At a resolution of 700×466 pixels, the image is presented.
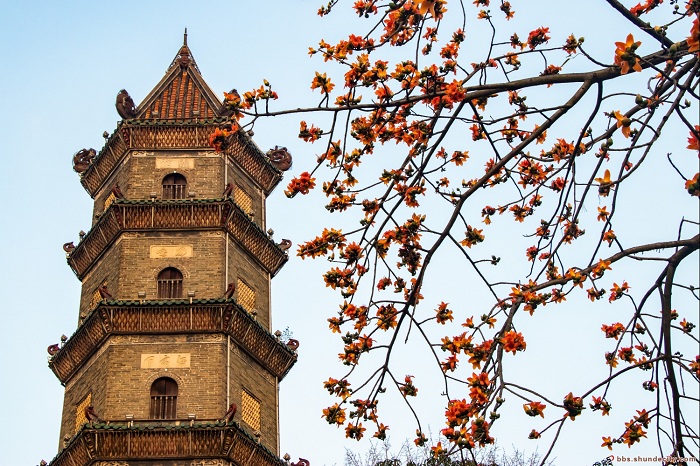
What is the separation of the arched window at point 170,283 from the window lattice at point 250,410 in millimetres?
2998

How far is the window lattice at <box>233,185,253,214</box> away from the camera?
103 ft

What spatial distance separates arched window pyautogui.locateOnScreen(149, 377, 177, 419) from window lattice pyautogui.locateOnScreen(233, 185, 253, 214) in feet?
19.8

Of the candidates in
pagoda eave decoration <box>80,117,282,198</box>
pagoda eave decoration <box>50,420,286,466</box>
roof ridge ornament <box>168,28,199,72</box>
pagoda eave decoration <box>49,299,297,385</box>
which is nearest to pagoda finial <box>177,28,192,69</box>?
roof ridge ornament <box>168,28,199,72</box>

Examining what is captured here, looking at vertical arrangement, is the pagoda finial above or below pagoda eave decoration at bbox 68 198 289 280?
above

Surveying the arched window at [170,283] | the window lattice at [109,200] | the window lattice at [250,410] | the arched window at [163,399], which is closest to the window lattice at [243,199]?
the arched window at [170,283]

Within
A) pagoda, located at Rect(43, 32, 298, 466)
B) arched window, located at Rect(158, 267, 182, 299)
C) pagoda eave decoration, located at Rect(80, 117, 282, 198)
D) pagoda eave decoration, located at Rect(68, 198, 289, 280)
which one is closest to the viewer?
pagoda, located at Rect(43, 32, 298, 466)

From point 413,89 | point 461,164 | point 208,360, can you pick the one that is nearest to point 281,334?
point 208,360

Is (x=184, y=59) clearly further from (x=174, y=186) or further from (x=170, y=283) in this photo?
(x=170, y=283)

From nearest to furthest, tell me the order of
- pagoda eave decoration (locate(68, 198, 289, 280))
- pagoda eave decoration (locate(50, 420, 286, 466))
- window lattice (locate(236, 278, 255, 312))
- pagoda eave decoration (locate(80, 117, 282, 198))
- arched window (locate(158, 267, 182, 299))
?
1. pagoda eave decoration (locate(50, 420, 286, 466))
2. arched window (locate(158, 267, 182, 299))
3. window lattice (locate(236, 278, 255, 312))
4. pagoda eave decoration (locate(68, 198, 289, 280))
5. pagoda eave decoration (locate(80, 117, 282, 198))

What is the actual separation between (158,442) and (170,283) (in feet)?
15.3

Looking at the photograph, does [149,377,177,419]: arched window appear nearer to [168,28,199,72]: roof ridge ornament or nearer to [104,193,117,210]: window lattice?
[104,193,117,210]: window lattice

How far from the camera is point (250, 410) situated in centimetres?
2736

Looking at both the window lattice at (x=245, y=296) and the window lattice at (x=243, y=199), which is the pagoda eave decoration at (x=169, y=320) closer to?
the window lattice at (x=245, y=296)

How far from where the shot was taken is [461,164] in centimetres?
1280
